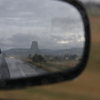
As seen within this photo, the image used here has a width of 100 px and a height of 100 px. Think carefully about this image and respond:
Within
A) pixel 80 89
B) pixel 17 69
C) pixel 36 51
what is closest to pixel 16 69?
pixel 17 69

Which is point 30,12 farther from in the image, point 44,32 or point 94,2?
point 94,2

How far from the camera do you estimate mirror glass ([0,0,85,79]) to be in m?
1.81

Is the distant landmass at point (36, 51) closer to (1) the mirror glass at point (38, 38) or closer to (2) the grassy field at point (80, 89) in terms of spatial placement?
(1) the mirror glass at point (38, 38)

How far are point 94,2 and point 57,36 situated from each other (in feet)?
2.14

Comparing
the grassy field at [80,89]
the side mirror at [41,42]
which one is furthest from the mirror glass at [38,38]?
the grassy field at [80,89]

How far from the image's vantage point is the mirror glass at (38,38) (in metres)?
1.81

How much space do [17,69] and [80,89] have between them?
0.98 meters

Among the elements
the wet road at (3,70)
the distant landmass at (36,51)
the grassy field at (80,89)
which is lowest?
the grassy field at (80,89)

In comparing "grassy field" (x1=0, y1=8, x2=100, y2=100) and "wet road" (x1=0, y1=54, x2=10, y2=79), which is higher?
"wet road" (x1=0, y1=54, x2=10, y2=79)

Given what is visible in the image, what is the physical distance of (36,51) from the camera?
6.01ft

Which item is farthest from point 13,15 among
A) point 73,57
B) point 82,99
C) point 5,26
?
point 82,99

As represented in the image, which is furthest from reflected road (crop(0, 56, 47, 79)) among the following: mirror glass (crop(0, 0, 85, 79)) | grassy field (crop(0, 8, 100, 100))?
grassy field (crop(0, 8, 100, 100))

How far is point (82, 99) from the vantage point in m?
2.68

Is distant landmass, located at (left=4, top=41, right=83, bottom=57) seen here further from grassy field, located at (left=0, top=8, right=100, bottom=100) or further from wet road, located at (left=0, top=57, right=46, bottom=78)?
grassy field, located at (left=0, top=8, right=100, bottom=100)
